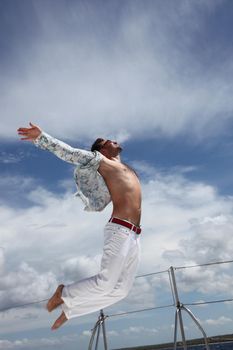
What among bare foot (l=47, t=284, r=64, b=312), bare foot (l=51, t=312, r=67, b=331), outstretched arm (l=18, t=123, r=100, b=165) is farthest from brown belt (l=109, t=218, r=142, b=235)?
bare foot (l=51, t=312, r=67, b=331)

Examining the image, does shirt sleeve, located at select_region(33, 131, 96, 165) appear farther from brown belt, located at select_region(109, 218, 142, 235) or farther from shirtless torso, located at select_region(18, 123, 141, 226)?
brown belt, located at select_region(109, 218, 142, 235)

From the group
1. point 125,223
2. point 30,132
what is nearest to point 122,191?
point 125,223

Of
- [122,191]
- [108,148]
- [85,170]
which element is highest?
[108,148]

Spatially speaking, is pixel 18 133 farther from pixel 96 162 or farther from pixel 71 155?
pixel 96 162

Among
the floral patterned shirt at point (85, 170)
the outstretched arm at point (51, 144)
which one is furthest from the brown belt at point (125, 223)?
the outstretched arm at point (51, 144)

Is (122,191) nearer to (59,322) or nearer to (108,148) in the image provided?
(108,148)

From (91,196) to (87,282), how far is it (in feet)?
3.12

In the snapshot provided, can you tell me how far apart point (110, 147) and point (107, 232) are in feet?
2.95

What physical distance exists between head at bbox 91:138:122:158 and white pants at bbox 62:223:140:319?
2.59ft

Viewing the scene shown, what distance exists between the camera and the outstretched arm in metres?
3.71

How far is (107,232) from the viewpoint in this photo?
3902 millimetres

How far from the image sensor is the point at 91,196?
14.1ft

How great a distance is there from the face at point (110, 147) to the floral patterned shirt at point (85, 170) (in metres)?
0.30

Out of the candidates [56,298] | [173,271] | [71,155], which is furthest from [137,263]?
[173,271]
